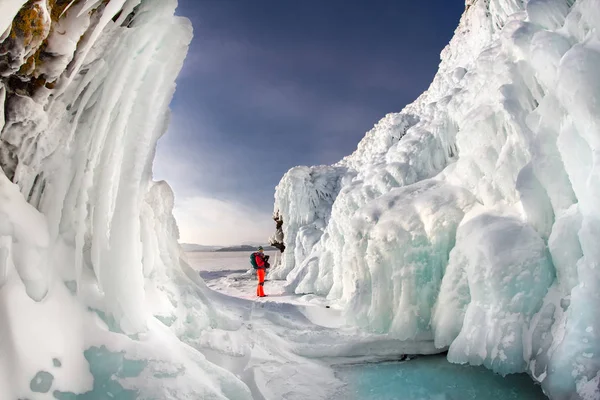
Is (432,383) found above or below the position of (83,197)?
below

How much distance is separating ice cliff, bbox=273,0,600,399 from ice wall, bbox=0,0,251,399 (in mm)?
3614

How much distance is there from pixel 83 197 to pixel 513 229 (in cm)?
565

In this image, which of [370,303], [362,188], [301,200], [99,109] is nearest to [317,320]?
[370,303]

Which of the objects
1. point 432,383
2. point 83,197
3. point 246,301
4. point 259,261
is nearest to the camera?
point 83,197

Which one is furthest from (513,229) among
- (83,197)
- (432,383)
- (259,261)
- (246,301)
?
(259,261)

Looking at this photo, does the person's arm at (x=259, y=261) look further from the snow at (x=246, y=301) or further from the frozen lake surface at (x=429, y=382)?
the frozen lake surface at (x=429, y=382)

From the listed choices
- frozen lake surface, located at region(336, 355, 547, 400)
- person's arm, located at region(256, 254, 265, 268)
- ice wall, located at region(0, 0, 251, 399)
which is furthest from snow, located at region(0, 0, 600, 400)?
person's arm, located at region(256, 254, 265, 268)

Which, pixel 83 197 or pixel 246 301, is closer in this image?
pixel 83 197

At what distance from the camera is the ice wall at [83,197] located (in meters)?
2.68

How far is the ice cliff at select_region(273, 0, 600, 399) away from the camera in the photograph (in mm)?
4238

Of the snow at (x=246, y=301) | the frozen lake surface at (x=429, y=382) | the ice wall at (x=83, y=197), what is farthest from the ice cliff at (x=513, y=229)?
the ice wall at (x=83, y=197)

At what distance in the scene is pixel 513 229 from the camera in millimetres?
5332

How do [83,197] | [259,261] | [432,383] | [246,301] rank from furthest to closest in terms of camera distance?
[259,261] < [246,301] < [432,383] < [83,197]

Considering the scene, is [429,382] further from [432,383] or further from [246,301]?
[246,301]
